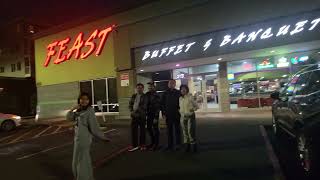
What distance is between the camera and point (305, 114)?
234 inches

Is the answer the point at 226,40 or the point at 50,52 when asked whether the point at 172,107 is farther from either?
the point at 50,52

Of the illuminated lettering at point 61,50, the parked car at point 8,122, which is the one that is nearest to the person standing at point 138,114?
the parked car at point 8,122

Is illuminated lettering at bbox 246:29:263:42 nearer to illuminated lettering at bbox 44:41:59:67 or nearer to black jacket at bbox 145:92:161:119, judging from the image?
black jacket at bbox 145:92:161:119

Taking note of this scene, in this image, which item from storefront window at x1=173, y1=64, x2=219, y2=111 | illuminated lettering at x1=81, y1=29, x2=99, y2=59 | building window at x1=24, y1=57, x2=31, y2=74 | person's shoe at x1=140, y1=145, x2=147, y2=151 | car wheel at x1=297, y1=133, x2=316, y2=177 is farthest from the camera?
building window at x1=24, y1=57, x2=31, y2=74

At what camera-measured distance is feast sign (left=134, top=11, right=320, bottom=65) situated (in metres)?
16.1

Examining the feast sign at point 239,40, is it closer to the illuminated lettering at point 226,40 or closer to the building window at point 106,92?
the illuminated lettering at point 226,40

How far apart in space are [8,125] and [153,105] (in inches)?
544

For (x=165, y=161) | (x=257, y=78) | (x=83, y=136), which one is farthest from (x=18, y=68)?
(x=83, y=136)

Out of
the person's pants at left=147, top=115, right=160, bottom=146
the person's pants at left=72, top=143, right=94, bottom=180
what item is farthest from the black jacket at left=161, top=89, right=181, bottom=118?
the person's pants at left=72, top=143, right=94, bottom=180

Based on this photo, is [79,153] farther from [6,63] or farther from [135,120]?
[6,63]

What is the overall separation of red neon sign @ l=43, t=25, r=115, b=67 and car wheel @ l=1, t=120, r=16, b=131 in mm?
7292

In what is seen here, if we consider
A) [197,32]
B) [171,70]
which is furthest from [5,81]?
[197,32]

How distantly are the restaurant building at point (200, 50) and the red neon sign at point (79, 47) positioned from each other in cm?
7

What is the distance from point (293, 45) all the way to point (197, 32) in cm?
522
